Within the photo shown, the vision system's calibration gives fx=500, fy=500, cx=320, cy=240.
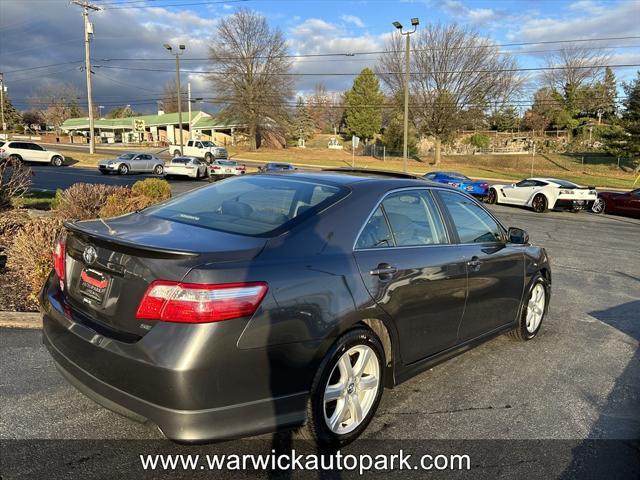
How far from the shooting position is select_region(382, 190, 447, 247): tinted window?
3436 millimetres

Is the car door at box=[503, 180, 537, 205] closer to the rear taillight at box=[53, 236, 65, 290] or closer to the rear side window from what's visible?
the rear side window

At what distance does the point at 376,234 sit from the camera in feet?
10.6

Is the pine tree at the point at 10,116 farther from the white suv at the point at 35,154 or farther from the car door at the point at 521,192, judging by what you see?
the car door at the point at 521,192

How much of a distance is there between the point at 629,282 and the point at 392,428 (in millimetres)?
6656

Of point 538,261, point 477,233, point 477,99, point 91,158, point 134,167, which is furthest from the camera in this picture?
point 477,99

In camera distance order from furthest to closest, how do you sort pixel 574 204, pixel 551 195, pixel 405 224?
pixel 551 195 → pixel 574 204 → pixel 405 224

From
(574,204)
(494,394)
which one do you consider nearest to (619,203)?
(574,204)

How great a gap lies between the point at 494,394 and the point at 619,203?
63.8 feet

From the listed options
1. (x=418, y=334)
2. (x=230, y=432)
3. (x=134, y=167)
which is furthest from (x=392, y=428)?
(x=134, y=167)

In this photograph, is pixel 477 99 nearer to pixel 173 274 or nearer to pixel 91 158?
pixel 91 158

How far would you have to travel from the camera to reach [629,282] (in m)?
8.11

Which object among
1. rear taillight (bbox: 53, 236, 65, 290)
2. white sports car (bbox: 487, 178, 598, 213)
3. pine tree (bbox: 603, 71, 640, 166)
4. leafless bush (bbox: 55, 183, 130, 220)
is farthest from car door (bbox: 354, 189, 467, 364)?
pine tree (bbox: 603, 71, 640, 166)

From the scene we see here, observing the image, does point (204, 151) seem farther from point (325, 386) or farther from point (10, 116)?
point (10, 116)

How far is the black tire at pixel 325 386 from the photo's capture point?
274 centimetres
